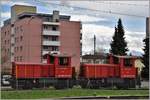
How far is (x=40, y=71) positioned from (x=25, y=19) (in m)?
58.8

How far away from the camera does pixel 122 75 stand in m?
41.4

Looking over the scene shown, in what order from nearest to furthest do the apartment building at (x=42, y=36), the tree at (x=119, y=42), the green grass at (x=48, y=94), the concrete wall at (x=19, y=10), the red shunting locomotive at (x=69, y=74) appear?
1. the green grass at (x=48, y=94)
2. the red shunting locomotive at (x=69, y=74)
3. the tree at (x=119, y=42)
4. the apartment building at (x=42, y=36)
5. the concrete wall at (x=19, y=10)

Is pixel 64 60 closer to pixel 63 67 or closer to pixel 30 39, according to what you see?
pixel 63 67

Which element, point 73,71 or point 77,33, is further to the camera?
point 77,33

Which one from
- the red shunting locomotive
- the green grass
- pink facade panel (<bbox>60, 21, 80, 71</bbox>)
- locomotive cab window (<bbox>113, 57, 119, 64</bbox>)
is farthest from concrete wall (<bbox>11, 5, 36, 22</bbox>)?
the green grass

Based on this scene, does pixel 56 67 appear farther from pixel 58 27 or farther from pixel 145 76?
pixel 58 27

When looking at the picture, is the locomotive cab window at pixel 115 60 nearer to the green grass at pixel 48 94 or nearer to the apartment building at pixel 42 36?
the green grass at pixel 48 94

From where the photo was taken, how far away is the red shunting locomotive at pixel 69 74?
38.6 metres

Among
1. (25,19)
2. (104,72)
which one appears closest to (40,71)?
(104,72)

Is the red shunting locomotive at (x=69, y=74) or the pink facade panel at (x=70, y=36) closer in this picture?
the red shunting locomotive at (x=69, y=74)

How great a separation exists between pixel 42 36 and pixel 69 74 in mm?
58059

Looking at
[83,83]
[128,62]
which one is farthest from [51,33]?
[83,83]

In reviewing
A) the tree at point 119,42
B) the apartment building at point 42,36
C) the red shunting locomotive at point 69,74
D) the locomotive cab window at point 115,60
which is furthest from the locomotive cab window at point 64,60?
the apartment building at point 42,36

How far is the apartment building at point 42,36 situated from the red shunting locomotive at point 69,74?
51941mm
